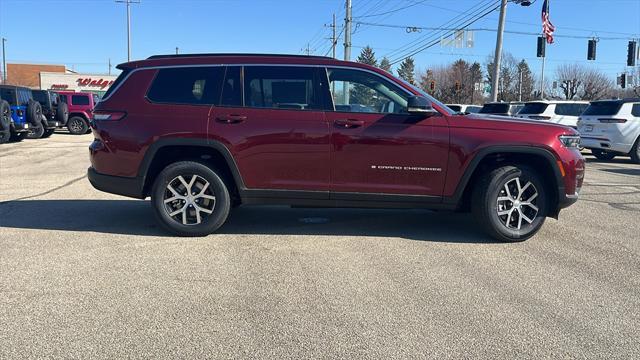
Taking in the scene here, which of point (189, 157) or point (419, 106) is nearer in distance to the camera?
point (419, 106)

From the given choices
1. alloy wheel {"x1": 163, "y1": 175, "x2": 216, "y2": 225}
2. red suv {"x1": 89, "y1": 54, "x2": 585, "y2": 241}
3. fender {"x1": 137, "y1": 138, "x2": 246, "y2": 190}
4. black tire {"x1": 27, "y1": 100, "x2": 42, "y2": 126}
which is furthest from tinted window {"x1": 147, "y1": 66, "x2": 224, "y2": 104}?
black tire {"x1": 27, "y1": 100, "x2": 42, "y2": 126}

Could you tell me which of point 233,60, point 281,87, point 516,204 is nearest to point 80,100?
point 233,60

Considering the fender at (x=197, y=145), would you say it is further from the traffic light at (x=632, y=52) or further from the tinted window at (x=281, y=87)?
the traffic light at (x=632, y=52)

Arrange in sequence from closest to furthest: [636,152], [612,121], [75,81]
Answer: [612,121] < [636,152] < [75,81]

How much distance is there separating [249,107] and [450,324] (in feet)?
10.3

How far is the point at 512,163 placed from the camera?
5660mm

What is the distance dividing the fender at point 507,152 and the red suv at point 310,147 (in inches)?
0.5

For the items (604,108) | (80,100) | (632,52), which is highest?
(632,52)

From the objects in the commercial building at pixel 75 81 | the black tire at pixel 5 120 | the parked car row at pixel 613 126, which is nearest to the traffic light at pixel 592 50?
the parked car row at pixel 613 126

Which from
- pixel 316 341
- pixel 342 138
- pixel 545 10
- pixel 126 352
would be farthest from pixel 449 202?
pixel 545 10

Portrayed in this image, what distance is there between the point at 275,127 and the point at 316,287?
1944 millimetres

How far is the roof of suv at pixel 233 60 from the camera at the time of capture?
224 inches

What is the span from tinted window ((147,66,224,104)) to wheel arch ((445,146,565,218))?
2.82 meters

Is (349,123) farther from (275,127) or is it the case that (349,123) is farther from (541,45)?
(541,45)
